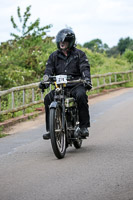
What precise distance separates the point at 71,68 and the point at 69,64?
0.08 m

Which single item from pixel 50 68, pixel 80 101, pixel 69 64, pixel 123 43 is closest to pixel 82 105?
pixel 80 101

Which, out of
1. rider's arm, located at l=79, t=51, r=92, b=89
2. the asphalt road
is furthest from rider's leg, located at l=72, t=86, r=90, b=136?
the asphalt road

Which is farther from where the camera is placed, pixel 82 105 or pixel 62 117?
pixel 82 105

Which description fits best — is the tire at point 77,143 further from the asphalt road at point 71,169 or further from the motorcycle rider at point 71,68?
the motorcycle rider at point 71,68

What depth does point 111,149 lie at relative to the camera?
9133 millimetres

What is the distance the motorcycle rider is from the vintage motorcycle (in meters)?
0.11

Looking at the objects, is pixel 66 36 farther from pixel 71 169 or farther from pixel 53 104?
pixel 71 169

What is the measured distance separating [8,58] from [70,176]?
17880 millimetres

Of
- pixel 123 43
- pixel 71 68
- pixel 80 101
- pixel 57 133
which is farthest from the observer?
pixel 123 43

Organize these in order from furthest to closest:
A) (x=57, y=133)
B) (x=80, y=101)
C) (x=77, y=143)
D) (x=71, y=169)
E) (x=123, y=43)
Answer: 1. (x=123, y=43)
2. (x=77, y=143)
3. (x=80, y=101)
4. (x=57, y=133)
5. (x=71, y=169)

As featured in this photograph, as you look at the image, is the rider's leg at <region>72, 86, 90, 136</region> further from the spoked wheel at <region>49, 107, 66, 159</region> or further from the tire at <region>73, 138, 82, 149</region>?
the spoked wheel at <region>49, 107, 66, 159</region>

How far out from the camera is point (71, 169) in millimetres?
7277

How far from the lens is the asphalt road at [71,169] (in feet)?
19.3

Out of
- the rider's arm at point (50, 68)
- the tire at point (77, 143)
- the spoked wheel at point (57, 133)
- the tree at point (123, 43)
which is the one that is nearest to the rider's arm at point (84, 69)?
the rider's arm at point (50, 68)
